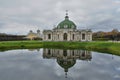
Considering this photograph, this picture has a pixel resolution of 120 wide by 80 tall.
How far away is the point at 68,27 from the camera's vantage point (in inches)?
4038

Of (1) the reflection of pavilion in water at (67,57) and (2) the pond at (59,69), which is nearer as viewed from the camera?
(2) the pond at (59,69)

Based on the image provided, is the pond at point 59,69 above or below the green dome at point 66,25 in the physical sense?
below

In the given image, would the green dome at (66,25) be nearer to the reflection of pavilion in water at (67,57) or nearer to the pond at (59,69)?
the reflection of pavilion in water at (67,57)

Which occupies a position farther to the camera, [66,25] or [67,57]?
[66,25]

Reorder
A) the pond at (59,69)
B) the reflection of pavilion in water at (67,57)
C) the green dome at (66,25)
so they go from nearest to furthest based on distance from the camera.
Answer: the pond at (59,69)
the reflection of pavilion in water at (67,57)
the green dome at (66,25)

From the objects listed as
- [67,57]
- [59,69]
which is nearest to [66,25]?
[67,57]

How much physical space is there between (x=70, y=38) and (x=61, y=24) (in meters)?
8.48

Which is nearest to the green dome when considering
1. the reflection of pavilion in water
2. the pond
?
the reflection of pavilion in water

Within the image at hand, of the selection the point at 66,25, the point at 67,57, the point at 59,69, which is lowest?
the point at 59,69

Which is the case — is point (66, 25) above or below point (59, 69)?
above

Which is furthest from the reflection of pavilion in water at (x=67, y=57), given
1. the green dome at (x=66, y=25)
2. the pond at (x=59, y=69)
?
the green dome at (x=66, y=25)

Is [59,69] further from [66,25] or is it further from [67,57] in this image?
[66,25]

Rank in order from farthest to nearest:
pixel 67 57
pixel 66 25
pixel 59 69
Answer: pixel 66 25, pixel 67 57, pixel 59 69

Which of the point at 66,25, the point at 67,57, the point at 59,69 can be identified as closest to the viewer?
the point at 59,69
